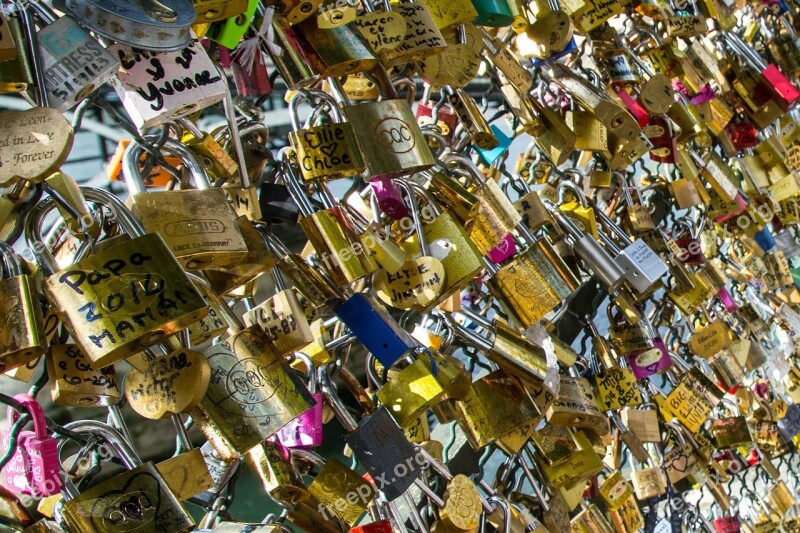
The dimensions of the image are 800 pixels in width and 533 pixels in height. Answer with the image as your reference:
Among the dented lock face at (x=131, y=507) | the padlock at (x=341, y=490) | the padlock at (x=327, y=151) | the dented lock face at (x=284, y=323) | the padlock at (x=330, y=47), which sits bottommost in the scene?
the padlock at (x=341, y=490)

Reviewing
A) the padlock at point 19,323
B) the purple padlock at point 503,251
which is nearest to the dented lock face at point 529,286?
the purple padlock at point 503,251

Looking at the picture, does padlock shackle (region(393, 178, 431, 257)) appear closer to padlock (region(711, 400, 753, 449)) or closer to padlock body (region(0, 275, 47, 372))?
padlock body (region(0, 275, 47, 372))

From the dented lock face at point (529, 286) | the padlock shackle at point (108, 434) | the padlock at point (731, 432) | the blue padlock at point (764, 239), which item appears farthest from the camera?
the blue padlock at point (764, 239)

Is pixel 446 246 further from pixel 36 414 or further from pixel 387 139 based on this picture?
pixel 36 414

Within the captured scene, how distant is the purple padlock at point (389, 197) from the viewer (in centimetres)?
78

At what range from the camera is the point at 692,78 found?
143 cm

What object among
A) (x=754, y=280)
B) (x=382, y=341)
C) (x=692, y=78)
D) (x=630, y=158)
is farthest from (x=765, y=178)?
(x=382, y=341)

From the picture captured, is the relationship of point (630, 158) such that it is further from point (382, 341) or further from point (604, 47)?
point (382, 341)

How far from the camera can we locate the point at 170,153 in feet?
2.16

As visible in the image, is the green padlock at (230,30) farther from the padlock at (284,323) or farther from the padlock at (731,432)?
the padlock at (731,432)

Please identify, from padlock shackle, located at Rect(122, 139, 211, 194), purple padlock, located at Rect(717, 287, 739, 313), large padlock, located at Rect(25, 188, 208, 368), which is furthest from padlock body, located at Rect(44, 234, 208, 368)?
purple padlock, located at Rect(717, 287, 739, 313)

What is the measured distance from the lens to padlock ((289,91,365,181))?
0.70m

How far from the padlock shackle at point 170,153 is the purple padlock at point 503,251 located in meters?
0.36

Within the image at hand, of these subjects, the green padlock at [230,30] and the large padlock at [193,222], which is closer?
the large padlock at [193,222]
